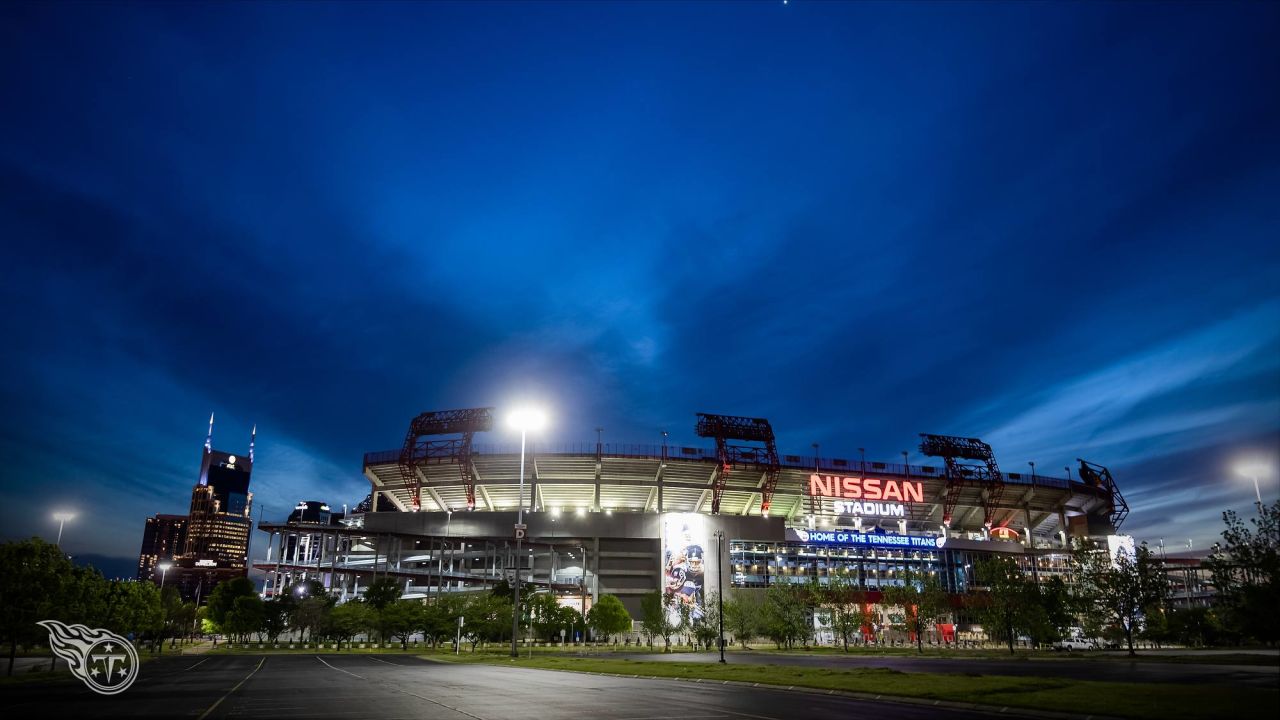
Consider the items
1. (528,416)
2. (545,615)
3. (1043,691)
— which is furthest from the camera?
(545,615)

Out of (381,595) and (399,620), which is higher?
(381,595)

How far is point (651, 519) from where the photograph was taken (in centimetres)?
11388

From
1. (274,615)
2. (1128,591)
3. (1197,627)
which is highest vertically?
(1128,591)

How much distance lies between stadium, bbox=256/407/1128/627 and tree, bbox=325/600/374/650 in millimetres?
21464

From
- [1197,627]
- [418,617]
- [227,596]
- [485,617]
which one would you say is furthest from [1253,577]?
[227,596]

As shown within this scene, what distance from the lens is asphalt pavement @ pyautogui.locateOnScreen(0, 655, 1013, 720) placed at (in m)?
18.7

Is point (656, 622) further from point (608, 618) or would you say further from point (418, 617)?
point (418, 617)

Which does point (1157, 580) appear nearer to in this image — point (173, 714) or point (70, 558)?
point (173, 714)

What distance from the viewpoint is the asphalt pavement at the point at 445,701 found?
737 inches

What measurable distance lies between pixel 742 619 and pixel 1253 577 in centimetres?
6100

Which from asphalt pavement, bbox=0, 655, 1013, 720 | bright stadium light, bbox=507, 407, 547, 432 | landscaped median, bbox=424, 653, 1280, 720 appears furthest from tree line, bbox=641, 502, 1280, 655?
bright stadium light, bbox=507, 407, 547, 432

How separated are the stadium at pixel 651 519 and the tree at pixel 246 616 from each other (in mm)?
18677

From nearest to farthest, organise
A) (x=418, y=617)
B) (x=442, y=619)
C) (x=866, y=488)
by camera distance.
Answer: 1. (x=442, y=619)
2. (x=418, y=617)
3. (x=866, y=488)

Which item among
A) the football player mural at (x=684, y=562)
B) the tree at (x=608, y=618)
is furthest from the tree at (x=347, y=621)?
the football player mural at (x=684, y=562)
